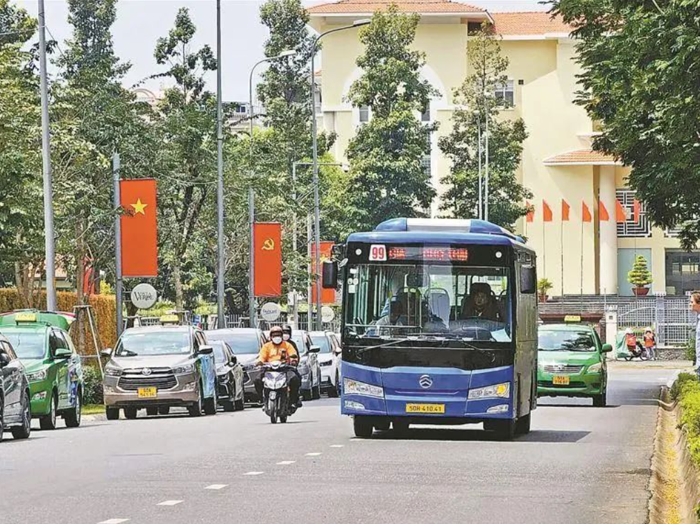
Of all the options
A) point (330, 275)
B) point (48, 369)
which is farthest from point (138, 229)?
point (330, 275)

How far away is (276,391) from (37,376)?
400cm

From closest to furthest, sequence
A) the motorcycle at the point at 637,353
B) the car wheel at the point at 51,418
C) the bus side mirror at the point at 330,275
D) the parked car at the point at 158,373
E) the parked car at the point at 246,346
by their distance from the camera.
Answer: the bus side mirror at the point at 330,275 → the car wheel at the point at 51,418 → the parked car at the point at 158,373 → the parked car at the point at 246,346 → the motorcycle at the point at 637,353

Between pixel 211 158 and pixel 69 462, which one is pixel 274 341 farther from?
pixel 211 158

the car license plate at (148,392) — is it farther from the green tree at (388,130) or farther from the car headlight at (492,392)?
the green tree at (388,130)

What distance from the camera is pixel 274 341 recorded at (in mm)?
29484

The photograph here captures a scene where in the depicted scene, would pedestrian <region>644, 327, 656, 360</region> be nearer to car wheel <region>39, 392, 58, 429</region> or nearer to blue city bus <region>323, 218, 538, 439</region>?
car wheel <region>39, 392, 58, 429</region>

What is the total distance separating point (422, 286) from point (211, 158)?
32.5 metres

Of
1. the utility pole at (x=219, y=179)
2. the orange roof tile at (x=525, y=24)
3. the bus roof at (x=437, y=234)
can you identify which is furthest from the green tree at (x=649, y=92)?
the orange roof tile at (x=525, y=24)

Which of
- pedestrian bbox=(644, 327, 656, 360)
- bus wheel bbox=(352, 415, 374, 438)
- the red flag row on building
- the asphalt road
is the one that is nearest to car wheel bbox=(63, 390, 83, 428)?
the asphalt road

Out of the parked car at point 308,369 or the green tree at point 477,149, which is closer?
the parked car at point 308,369

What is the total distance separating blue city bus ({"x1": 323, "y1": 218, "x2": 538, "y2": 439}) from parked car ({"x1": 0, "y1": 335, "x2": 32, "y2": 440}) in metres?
4.62

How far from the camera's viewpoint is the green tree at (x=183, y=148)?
177 feet

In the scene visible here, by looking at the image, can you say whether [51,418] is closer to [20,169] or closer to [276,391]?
[276,391]

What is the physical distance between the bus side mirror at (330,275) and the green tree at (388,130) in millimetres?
59818
